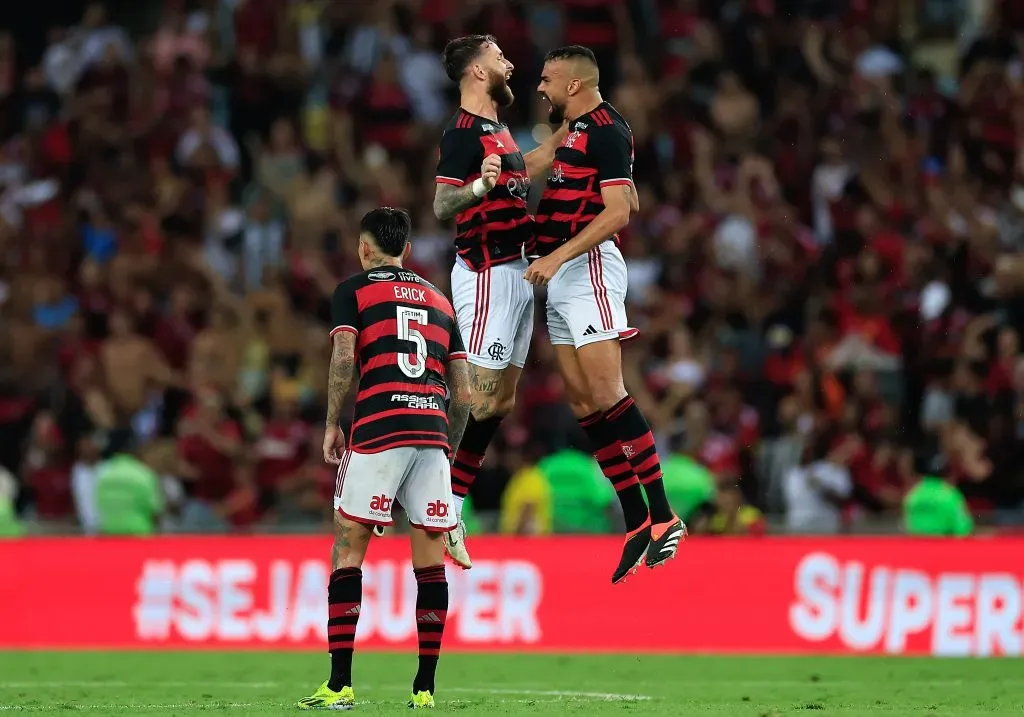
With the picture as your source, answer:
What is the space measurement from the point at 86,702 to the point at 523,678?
3.69 metres

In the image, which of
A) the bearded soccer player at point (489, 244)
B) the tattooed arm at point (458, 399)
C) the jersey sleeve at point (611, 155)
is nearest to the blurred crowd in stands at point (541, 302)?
the bearded soccer player at point (489, 244)

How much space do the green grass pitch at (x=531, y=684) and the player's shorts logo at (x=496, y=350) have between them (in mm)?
2078

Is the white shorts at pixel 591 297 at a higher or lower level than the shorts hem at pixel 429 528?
higher

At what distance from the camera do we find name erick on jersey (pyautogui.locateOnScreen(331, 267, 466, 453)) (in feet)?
33.7

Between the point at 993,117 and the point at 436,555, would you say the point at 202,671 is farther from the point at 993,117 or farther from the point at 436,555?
the point at 993,117

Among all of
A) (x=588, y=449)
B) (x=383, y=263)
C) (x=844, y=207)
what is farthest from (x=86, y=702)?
(x=844, y=207)

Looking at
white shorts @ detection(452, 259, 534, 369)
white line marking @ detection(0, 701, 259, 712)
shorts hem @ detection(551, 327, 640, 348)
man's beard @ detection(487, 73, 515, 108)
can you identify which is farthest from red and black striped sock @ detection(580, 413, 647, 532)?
white line marking @ detection(0, 701, 259, 712)

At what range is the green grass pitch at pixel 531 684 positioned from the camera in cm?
1108

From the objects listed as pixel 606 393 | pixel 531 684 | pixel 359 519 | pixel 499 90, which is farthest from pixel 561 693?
pixel 499 90

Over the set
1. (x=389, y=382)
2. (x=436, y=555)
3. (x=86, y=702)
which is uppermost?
(x=389, y=382)

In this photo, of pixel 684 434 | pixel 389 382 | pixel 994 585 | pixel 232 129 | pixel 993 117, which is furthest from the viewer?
pixel 232 129

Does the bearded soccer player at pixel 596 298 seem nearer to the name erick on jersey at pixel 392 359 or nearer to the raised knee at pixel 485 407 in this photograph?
the raised knee at pixel 485 407

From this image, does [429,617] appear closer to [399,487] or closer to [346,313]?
[399,487]

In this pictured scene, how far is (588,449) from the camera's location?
18.5 meters
